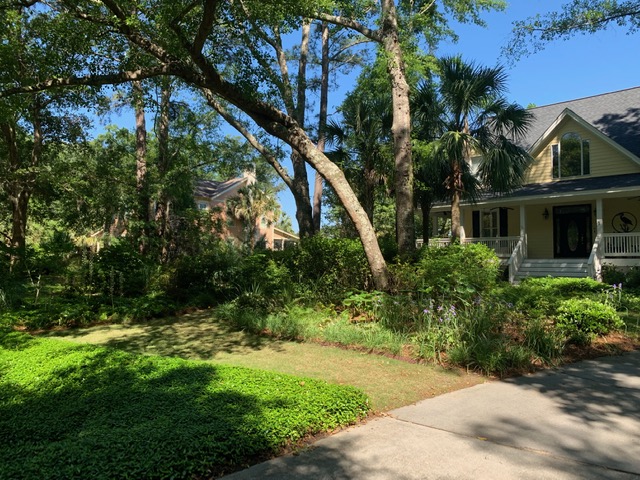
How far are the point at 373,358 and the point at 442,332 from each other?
3.53 ft

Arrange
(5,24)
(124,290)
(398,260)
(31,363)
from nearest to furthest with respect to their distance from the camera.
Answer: (31,363), (5,24), (398,260), (124,290)

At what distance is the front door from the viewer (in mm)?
18812

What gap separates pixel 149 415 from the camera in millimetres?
3979

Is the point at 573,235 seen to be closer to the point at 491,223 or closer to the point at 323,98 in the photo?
the point at 491,223

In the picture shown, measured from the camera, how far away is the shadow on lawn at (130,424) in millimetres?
3059

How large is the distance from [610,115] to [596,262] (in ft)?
25.9

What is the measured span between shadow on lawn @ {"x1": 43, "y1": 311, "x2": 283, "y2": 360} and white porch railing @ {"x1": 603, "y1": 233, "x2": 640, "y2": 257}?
1356 centimetres

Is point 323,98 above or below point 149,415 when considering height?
above

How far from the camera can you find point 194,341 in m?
8.36

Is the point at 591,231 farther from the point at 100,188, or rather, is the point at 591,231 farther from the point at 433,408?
the point at 100,188

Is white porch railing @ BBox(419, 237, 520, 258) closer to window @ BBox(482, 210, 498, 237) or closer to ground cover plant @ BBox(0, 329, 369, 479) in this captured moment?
window @ BBox(482, 210, 498, 237)

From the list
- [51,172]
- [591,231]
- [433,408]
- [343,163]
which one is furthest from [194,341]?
[591,231]

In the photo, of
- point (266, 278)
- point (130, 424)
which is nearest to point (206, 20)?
point (266, 278)

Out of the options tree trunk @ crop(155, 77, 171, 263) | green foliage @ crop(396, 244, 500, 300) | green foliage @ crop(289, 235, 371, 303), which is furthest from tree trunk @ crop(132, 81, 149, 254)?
green foliage @ crop(396, 244, 500, 300)
